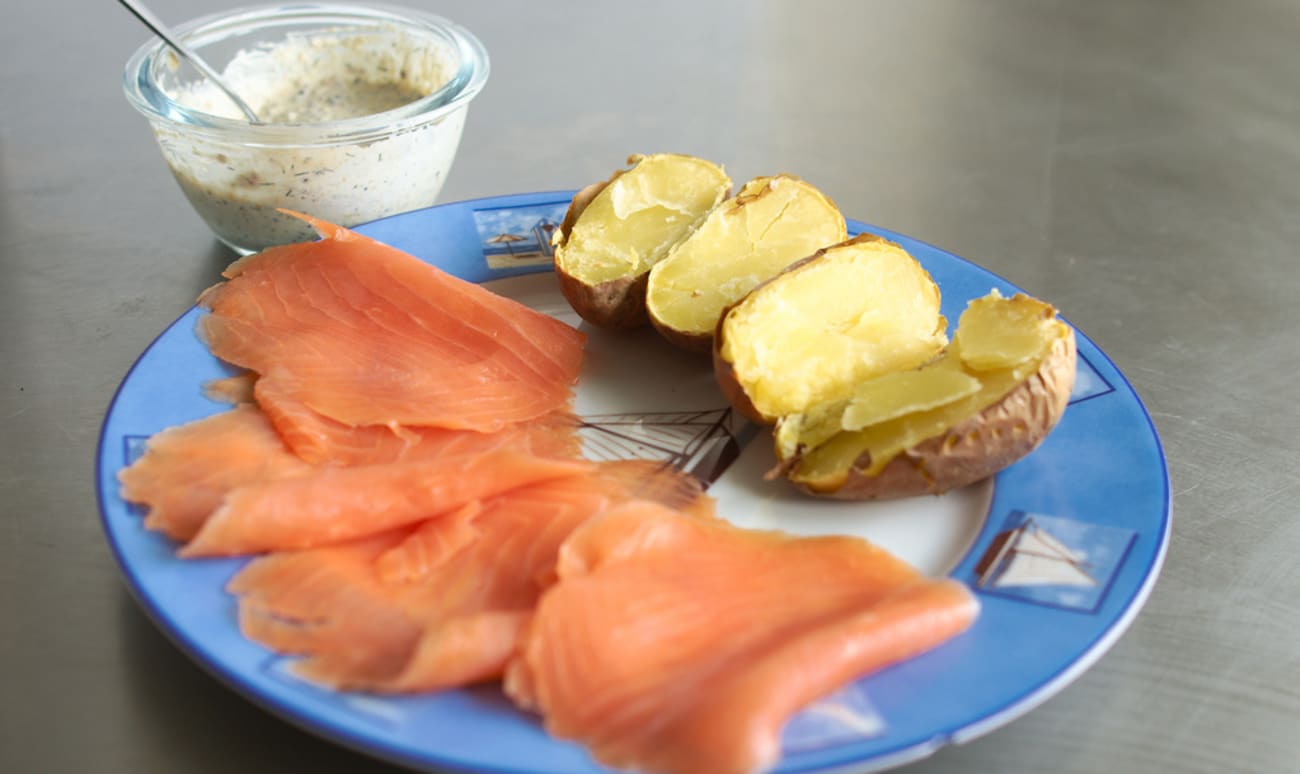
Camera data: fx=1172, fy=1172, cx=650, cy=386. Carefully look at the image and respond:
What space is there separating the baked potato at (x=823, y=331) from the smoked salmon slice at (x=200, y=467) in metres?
0.46

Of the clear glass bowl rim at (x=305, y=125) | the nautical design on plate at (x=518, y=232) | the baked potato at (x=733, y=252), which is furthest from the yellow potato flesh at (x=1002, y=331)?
the clear glass bowl rim at (x=305, y=125)

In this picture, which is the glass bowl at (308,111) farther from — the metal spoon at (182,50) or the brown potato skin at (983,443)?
the brown potato skin at (983,443)

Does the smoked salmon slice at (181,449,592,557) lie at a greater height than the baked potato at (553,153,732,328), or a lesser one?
lesser

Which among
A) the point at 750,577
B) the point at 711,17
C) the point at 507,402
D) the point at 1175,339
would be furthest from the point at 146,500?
the point at 711,17

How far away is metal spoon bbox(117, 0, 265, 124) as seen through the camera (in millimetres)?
1591

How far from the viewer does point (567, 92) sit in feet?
7.87

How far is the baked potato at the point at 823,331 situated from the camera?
1.24 m

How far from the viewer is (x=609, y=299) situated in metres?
1.41

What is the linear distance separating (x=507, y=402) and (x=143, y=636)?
1.44 feet

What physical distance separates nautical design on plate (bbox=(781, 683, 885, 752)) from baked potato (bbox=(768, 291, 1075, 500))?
0.96 ft

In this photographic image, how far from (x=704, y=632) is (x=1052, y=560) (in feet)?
1.18

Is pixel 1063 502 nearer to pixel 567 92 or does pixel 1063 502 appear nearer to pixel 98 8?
pixel 567 92

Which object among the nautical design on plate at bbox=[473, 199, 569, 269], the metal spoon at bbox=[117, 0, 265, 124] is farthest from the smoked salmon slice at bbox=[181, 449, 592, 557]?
the metal spoon at bbox=[117, 0, 265, 124]

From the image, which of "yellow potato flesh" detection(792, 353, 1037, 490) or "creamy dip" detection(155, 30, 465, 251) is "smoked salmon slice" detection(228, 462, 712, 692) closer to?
"yellow potato flesh" detection(792, 353, 1037, 490)
